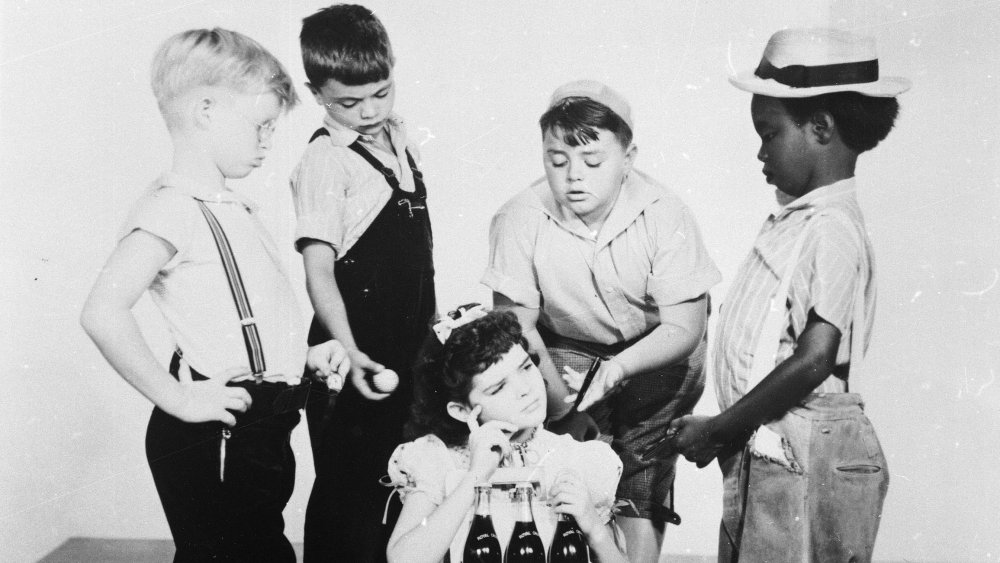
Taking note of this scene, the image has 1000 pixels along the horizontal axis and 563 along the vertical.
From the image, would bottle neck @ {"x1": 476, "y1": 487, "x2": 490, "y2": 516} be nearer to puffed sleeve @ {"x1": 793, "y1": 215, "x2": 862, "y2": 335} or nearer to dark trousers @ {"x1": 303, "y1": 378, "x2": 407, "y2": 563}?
dark trousers @ {"x1": 303, "y1": 378, "x2": 407, "y2": 563}

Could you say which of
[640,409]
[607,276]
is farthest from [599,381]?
[607,276]

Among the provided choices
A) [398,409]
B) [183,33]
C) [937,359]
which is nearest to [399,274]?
[398,409]

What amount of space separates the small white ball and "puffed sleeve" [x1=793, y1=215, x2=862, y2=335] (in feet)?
2.82

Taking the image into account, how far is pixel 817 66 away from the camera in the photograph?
180 centimetres

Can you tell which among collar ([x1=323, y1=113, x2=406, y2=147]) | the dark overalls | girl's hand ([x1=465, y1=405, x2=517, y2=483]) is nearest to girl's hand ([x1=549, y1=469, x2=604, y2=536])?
girl's hand ([x1=465, y1=405, x2=517, y2=483])

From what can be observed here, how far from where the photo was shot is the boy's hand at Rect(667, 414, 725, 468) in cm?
188

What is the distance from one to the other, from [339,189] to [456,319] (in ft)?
1.20

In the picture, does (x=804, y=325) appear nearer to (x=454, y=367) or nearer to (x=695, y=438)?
(x=695, y=438)

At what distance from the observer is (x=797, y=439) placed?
1824 mm

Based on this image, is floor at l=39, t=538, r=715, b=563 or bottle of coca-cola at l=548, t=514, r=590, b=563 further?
floor at l=39, t=538, r=715, b=563

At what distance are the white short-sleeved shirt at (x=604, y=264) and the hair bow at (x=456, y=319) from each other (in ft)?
0.23

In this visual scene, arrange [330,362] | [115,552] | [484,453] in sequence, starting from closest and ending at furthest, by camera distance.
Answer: [484,453] < [330,362] < [115,552]

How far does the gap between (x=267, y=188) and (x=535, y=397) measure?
0.71 metres

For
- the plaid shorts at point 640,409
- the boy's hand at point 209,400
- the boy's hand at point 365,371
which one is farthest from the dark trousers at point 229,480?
the plaid shorts at point 640,409
